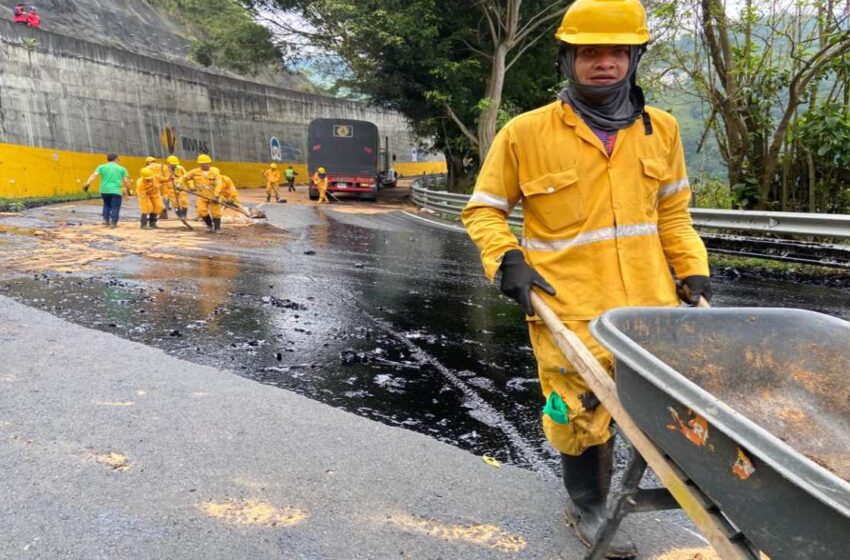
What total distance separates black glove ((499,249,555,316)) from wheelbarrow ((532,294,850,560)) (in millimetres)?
47

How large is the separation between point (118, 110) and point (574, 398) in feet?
93.6

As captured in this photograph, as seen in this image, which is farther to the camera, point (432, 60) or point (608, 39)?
point (432, 60)

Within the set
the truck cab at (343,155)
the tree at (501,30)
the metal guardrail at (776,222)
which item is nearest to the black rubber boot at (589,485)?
the metal guardrail at (776,222)

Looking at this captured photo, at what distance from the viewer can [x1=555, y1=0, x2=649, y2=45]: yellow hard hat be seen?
2.14 m

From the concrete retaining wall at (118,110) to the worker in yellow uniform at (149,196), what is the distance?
28.5ft

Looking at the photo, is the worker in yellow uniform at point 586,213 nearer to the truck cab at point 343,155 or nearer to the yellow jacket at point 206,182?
the yellow jacket at point 206,182

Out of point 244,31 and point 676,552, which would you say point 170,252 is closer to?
point 676,552

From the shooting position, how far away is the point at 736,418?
1269mm

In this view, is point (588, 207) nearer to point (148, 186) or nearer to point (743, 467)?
point (743, 467)

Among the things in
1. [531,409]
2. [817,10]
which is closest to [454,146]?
[817,10]

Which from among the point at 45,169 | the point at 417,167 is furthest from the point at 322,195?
the point at 417,167

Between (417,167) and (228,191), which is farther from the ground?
(228,191)

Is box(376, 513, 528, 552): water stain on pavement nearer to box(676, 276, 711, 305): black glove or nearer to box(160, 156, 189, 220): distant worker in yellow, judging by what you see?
box(676, 276, 711, 305): black glove

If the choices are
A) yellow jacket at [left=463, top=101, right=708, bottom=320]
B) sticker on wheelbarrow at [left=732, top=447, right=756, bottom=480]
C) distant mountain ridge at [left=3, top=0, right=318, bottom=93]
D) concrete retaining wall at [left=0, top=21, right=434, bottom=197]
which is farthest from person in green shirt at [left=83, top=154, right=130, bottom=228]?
distant mountain ridge at [left=3, top=0, right=318, bottom=93]
